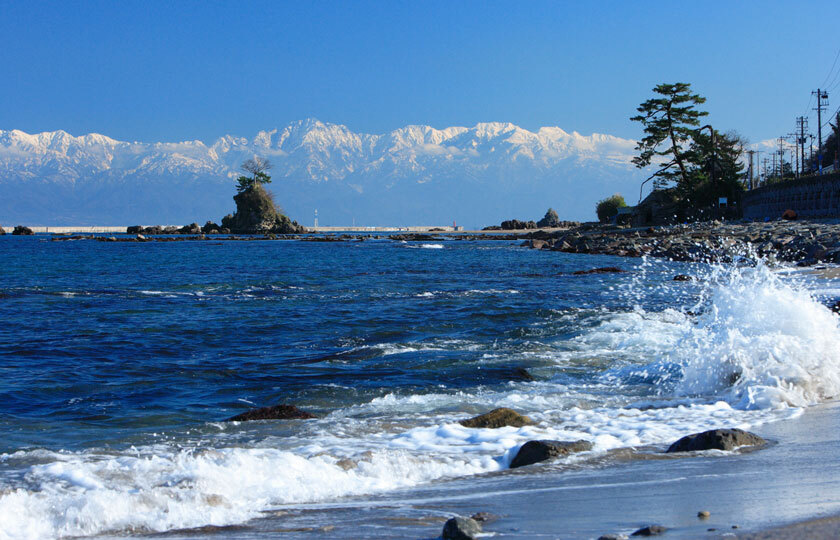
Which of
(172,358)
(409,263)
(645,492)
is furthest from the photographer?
(409,263)

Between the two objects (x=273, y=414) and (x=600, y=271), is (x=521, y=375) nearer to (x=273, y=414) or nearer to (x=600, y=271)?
(x=273, y=414)

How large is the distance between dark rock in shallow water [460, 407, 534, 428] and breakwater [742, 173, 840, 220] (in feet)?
123

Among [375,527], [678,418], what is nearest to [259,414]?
[375,527]

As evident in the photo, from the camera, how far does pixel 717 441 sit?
19.5ft

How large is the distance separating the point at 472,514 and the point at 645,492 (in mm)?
1187

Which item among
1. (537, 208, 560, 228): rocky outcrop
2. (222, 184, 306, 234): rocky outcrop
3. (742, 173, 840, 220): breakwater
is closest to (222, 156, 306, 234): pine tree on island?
(222, 184, 306, 234): rocky outcrop

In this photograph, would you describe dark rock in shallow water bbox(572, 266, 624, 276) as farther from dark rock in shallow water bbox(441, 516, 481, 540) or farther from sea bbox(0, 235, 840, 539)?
dark rock in shallow water bbox(441, 516, 481, 540)

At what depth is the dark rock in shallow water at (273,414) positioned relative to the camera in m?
8.03

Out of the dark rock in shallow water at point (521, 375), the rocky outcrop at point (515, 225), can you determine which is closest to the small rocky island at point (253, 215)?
the rocky outcrop at point (515, 225)

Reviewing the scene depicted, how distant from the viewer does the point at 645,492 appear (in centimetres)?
485

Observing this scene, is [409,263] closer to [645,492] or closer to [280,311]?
[280,311]

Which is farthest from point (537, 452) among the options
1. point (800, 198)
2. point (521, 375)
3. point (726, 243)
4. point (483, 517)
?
point (800, 198)

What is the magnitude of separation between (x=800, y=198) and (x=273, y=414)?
142 ft

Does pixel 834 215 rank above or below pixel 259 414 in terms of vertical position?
above
